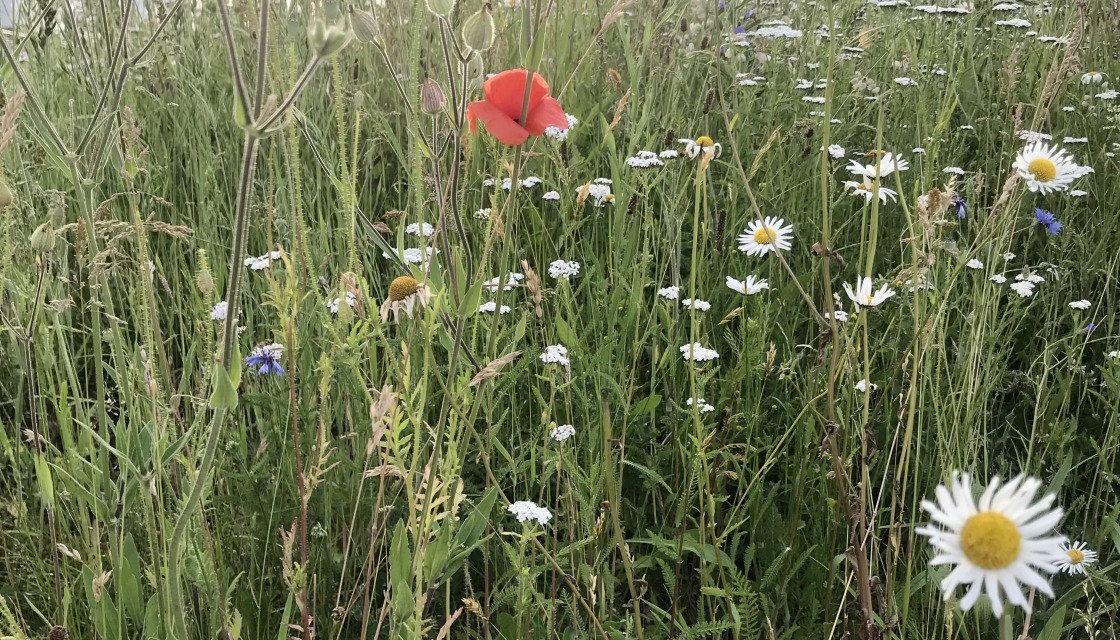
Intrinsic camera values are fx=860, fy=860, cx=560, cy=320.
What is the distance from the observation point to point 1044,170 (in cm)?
126

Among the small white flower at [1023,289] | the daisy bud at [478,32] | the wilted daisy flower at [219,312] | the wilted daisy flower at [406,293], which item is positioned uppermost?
the daisy bud at [478,32]

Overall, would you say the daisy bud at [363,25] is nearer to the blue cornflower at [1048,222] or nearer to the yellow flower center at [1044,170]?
the yellow flower center at [1044,170]

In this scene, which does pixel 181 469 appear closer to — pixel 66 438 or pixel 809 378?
pixel 66 438

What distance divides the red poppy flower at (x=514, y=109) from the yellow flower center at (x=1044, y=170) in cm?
72

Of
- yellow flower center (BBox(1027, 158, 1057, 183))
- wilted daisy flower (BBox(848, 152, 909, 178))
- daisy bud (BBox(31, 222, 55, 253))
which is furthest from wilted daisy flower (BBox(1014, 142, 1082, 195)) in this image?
daisy bud (BBox(31, 222, 55, 253))

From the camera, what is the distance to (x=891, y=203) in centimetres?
209

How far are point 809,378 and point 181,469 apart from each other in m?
0.99

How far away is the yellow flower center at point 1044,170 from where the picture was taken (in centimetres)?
125

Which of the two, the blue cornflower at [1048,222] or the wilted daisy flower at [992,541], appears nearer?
the wilted daisy flower at [992,541]

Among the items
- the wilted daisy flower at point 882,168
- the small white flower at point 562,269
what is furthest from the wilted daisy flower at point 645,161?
the wilted daisy flower at point 882,168

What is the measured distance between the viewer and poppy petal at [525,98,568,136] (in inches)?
40.7

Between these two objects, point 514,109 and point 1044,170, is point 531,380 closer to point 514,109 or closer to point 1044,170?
point 514,109

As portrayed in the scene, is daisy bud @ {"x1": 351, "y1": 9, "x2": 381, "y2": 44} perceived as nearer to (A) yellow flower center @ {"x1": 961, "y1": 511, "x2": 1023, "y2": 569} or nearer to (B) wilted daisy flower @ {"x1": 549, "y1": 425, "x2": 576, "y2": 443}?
(B) wilted daisy flower @ {"x1": 549, "y1": 425, "x2": 576, "y2": 443}

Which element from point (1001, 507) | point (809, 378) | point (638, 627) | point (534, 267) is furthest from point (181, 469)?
point (1001, 507)
